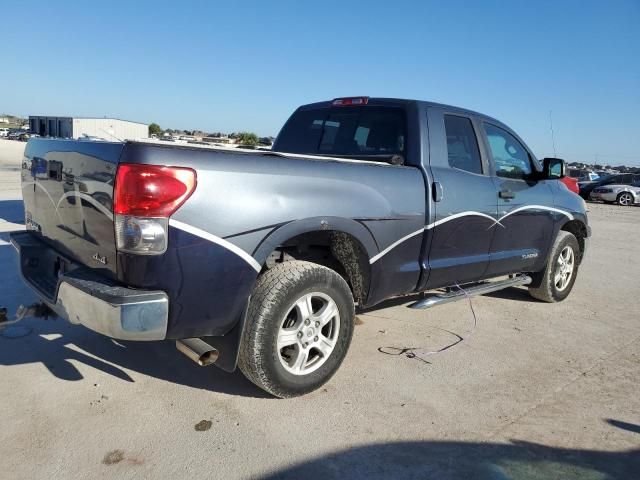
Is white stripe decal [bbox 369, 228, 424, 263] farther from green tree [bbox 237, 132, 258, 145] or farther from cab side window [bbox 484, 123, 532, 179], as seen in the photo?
green tree [bbox 237, 132, 258, 145]

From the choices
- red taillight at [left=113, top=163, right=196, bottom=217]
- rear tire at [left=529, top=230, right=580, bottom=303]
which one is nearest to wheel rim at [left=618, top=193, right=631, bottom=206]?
rear tire at [left=529, top=230, right=580, bottom=303]

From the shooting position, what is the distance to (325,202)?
10.6 ft

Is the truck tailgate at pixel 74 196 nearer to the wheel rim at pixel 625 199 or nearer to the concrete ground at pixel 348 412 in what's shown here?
the concrete ground at pixel 348 412

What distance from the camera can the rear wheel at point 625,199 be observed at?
76.7 feet

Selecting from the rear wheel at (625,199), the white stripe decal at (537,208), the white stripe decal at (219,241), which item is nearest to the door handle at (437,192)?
the white stripe decal at (537,208)

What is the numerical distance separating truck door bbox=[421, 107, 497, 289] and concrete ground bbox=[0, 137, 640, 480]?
0.65 meters

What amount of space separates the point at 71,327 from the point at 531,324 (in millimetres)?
4099

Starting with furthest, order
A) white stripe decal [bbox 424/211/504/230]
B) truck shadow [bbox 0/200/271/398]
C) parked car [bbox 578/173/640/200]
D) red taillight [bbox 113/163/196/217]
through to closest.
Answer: parked car [bbox 578/173/640/200], white stripe decal [bbox 424/211/504/230], truck shadow [bbox 0/200/271/398], red taillight [bbox 113/163/196/217]

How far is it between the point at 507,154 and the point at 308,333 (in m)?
2.89

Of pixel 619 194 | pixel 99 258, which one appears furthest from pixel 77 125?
pixel 619 194

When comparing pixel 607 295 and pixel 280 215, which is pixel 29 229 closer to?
pixel 280 215

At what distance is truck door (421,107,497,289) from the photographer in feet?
13.3

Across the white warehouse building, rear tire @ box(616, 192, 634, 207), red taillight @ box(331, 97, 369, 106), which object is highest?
red taillight @ box(331, 97, 369, 106)

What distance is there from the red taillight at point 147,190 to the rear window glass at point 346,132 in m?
2.09
